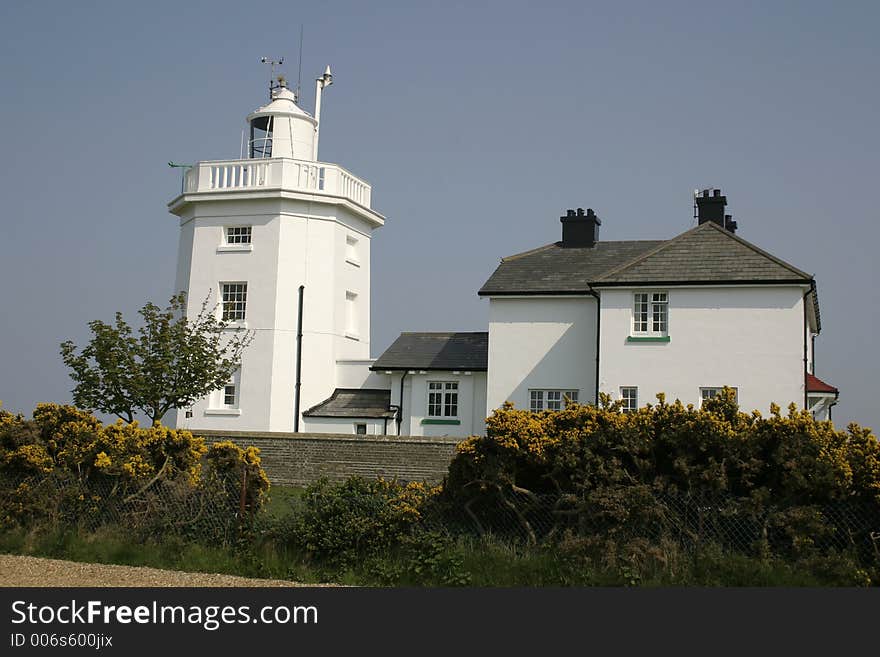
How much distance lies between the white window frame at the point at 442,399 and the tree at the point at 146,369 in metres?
6.07

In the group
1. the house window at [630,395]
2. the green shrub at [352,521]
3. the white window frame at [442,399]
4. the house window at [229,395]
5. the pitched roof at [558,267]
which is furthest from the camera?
the house window at [229,395]

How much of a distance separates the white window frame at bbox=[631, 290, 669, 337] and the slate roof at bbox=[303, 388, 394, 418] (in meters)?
7.60

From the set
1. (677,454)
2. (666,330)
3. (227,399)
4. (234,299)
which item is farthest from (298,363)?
(677,454)

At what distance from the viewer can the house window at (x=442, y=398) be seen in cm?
2850

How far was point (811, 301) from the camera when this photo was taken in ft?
88.2


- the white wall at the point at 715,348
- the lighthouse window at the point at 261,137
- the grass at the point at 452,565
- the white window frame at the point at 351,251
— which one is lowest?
the grass at the point at 452,565

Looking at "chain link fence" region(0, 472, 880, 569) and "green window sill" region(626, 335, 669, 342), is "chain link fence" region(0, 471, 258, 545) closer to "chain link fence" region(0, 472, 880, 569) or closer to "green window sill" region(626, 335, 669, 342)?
"chain link fence" region(0, 472, 880, 569)

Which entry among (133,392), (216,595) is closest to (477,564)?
(216,595)

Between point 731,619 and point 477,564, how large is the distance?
3.18 metres

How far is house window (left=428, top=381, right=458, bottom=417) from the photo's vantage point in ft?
93.5

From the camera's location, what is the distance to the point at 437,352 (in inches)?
1161

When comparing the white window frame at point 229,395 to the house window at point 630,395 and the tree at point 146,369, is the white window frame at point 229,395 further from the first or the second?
the house window at point 630,395

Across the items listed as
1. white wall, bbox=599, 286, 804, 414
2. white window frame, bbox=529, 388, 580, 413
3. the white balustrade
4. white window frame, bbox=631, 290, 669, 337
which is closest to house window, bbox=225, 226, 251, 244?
the white balustrade

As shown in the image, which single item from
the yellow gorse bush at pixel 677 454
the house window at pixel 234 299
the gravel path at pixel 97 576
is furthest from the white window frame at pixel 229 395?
the yellow gorse bush at pixel 677 454
